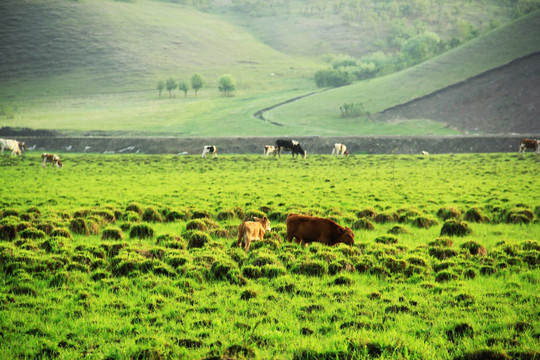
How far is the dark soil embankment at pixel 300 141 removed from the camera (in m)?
67.0

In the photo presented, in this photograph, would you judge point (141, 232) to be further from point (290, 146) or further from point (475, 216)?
point (290, 146)

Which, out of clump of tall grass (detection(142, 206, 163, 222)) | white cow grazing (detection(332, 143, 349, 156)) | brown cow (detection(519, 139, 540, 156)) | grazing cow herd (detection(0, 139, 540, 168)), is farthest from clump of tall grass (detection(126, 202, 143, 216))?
brown cow (detection(519, 139, 540, 156))

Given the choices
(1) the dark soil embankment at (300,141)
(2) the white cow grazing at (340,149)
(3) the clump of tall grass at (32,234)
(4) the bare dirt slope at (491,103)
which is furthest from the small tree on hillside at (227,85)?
(3) the clump of tall grass at (32,234)

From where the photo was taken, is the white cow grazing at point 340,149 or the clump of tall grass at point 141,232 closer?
the clump of tall grass at point 141,232

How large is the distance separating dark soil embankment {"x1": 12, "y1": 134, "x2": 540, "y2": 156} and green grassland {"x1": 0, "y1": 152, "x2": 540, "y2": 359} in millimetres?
46564

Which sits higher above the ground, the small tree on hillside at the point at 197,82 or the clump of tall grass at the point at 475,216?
the small tree on hillside at the point at 197,82

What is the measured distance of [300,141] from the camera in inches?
2864

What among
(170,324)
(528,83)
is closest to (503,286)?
(170,324)

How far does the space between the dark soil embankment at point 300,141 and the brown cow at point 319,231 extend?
184ft

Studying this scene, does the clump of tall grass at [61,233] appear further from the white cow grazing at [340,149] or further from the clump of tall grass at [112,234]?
the white cow grazing at [340,149]

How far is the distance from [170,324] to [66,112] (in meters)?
135

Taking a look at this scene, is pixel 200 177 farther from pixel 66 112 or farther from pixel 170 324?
pixel 66 112

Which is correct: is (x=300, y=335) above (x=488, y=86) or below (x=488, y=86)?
below

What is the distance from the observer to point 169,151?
236ft
